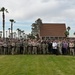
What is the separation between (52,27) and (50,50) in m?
81.3

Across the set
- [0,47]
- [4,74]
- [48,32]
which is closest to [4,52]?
[0,47]

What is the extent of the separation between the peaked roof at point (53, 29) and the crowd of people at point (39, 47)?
7503cm

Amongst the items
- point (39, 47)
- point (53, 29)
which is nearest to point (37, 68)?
point (39, 47)

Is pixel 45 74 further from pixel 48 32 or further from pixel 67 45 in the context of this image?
pixel 48 32

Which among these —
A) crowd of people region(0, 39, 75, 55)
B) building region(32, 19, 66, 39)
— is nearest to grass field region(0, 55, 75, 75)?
crowd of people region(0, 39, 75, 55)

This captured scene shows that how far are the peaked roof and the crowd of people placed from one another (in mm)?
75026

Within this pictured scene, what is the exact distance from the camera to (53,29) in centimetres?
11225

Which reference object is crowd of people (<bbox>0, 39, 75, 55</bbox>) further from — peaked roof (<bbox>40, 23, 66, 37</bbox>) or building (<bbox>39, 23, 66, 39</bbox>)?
peaked roof (<bbox>40, 23, 66, 37</bbox>)

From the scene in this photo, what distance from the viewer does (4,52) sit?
3195cm

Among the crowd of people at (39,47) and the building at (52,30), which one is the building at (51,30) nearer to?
the building at (52,30)

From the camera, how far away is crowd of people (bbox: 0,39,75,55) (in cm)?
3089

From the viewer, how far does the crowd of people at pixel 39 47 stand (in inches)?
1216

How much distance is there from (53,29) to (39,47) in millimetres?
80897

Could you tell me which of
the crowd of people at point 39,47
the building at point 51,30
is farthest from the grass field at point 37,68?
the building at point 51,30
